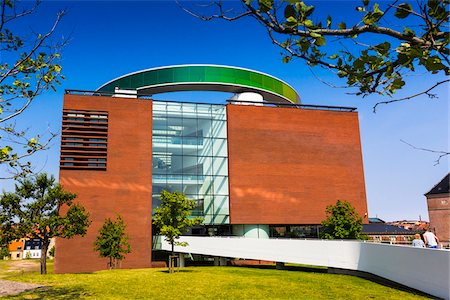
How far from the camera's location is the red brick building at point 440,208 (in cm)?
6543

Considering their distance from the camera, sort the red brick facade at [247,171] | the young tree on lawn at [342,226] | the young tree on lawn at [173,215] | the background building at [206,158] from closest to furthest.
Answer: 1. the young tree on lawn at [173,215]
2. the young tree on lawn at [342,226]
3. the red brick facade at [247,171]
4. the background building at [206,158]

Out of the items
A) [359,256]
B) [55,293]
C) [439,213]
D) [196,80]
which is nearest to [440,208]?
[439,213]

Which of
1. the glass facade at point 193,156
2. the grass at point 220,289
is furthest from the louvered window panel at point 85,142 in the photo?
the grass at point 220,289

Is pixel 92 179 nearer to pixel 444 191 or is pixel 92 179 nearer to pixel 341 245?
pixel 341 245

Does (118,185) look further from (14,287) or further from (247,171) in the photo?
(14,287)

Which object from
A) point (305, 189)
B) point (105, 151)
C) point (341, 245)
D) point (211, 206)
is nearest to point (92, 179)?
point (105, 151)

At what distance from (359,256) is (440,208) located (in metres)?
57.2

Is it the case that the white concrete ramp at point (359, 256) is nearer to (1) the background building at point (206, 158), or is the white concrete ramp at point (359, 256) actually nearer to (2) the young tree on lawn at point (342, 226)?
(1) the background building at point (206, 158)

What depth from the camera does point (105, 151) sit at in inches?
1458

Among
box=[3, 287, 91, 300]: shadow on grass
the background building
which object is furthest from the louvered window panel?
box=[3, 287, 91, 300]: shadow on grass

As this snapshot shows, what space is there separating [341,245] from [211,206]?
19.4m

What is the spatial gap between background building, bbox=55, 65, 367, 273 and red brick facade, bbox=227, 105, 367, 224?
0.10 metres

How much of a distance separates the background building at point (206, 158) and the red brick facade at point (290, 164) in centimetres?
10

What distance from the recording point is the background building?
36000mm
